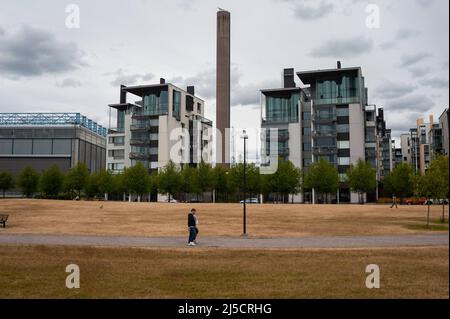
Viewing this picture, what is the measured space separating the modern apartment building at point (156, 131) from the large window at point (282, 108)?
19.0m

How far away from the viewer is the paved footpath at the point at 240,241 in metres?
21.5

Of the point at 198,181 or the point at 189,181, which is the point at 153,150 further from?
the point at 198,181

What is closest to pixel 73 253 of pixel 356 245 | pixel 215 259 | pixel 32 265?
pixel 32 265

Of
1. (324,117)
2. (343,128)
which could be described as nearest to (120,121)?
(324,117)

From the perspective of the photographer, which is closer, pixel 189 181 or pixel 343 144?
pixel 189 181

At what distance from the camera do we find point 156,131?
10338 cm

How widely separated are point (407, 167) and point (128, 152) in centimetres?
5896

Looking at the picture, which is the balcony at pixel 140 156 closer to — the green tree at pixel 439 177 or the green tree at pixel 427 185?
the green tree at pixel 427 185

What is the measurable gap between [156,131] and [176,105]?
771cm

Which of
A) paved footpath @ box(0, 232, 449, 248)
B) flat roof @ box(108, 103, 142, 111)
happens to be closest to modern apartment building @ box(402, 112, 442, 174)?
flat roof @ box(108, 103, 142, 111)

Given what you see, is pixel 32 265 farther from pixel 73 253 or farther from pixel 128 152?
pixel 128 152

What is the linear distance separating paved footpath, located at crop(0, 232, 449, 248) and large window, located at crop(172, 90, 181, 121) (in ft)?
265

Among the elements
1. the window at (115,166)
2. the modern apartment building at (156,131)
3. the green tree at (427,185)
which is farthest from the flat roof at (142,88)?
the green tree at (427,185)

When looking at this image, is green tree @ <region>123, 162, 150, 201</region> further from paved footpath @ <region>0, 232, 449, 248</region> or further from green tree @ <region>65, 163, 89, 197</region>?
paved footpath @ <region>0, 232, 449, 248</region>
